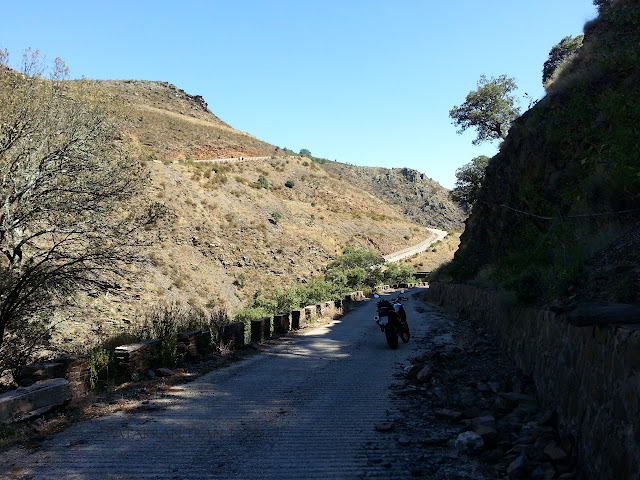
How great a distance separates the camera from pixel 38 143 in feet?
38.3

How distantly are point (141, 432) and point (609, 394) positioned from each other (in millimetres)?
4615

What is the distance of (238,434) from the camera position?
16.5 feet

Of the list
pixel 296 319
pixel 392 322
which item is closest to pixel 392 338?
pixel 392 322

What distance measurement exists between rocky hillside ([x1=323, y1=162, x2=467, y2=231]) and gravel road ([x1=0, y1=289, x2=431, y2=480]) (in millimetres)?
110448

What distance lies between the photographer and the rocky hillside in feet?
410

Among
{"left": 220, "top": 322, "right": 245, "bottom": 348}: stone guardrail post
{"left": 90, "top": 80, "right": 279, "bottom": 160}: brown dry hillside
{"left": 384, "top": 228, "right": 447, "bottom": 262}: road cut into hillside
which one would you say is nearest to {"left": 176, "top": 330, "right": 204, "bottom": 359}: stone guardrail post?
{"left": 220, "top": 322, "right": 245, "bottom": 348}: stone guardrail post

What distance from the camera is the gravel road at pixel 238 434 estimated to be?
13.3 feet

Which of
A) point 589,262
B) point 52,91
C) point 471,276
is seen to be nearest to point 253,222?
point 471,276

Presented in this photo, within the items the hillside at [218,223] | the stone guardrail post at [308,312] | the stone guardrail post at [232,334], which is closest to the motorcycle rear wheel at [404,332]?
the stone guardrail post at [232,334]

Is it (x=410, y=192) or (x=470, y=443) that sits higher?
(x=410, y=192)

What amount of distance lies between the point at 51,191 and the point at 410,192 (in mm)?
134729

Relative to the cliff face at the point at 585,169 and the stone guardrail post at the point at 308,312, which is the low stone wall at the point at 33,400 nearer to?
the cliff face at the point at 585,169

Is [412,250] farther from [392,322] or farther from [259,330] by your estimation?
[392,322]

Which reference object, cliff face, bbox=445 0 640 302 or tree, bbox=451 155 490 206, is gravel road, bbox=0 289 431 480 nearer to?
cliff face, bbox=445 0 640 302
